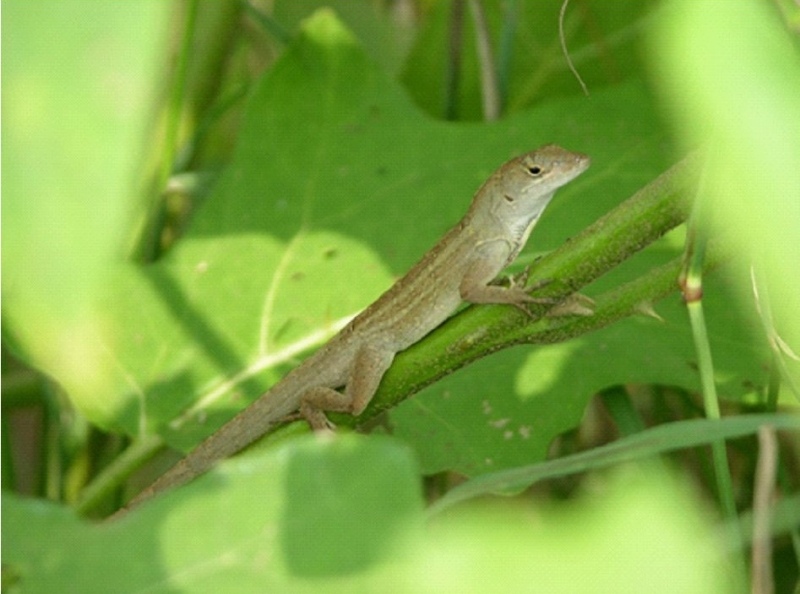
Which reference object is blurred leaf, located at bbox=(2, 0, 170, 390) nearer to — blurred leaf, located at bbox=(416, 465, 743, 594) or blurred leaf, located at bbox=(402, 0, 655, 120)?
blurred leaf, located at bbox=(416, 465, 743, 594)

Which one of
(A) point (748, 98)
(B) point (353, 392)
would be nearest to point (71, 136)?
(A) point (748, 98)

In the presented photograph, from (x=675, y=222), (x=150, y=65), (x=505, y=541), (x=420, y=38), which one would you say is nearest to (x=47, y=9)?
(x=150, y=65)

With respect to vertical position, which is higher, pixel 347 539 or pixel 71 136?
pixel 71 136

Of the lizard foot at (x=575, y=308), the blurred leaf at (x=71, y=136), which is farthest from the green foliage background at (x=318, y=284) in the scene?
the lizard foot at (x=575, y=308)

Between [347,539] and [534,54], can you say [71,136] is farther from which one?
[534,54]

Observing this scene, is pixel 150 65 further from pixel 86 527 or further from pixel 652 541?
pixel 86 527

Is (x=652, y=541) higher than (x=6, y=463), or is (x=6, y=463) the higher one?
(x=652, y=541)
